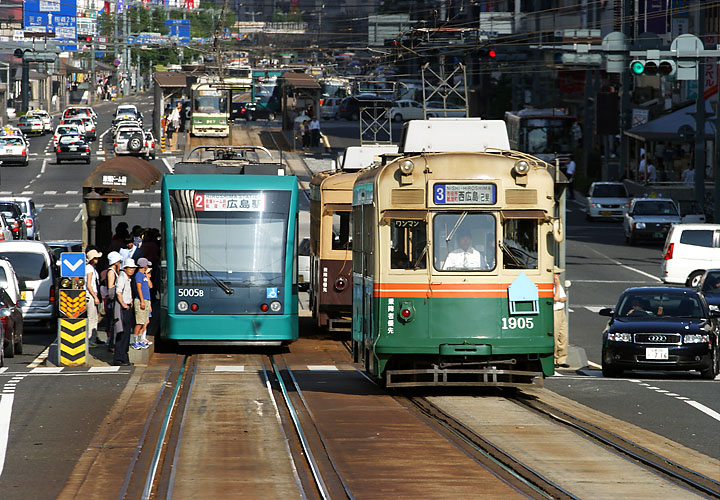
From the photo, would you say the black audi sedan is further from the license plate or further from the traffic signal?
the traffic signal

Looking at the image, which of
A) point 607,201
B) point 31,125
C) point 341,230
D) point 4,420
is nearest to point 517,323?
point 4,420

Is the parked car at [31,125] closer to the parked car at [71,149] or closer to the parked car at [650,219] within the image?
the parked car at [71,149]

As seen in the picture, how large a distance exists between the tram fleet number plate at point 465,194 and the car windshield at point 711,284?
12085 millimetres

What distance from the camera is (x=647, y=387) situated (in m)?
18.0

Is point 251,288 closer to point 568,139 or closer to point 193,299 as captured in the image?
point 193,299

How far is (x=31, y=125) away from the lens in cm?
9450

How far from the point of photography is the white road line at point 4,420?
1195cm

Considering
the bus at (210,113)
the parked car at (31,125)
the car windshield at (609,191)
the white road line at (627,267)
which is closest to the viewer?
the white road line at (627,267)

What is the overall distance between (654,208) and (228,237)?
93.8 feet

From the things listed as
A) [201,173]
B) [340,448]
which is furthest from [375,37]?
[340,448]

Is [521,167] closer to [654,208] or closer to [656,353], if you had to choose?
[656,353]

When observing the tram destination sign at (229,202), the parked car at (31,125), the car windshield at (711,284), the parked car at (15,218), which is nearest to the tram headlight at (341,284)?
the tram destination sign at (229,202)

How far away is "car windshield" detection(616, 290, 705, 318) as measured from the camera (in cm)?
2048

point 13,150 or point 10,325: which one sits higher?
point 13,150
